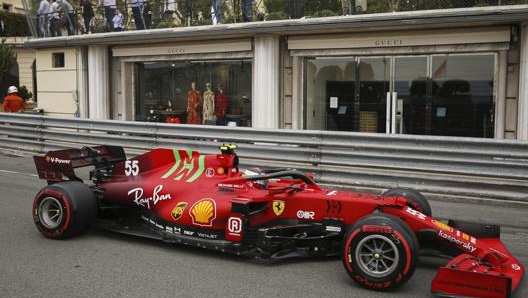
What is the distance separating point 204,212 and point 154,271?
797 millimetres

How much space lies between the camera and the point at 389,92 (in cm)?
1463

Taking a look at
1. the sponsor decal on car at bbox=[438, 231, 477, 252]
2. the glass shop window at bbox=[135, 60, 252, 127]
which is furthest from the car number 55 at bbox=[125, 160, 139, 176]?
the glass shop window at bbox=[135, 60, 252, 127]

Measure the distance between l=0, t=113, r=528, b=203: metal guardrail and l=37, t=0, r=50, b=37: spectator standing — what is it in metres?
10.8

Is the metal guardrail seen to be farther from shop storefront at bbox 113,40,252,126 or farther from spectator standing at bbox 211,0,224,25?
spectator standing at bbox 211,0,224,25

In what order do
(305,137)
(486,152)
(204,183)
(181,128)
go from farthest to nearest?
(181,128)
(305,137)
(486,152)
(204,183)

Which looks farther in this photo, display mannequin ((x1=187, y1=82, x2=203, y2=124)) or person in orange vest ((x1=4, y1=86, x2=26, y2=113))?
display mannequin ((x1=187, y1=82, x2=203, y2=124))

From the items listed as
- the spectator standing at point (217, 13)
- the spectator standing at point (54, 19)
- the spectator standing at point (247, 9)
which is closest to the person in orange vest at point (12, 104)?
the spectator standing at point (54, 19)

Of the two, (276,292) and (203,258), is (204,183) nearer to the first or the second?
(203,258)

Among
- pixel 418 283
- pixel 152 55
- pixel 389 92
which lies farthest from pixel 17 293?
pixel 152 55

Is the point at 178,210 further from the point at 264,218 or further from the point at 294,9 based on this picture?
the point at 294,9

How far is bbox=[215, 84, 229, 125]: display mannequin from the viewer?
17.6m

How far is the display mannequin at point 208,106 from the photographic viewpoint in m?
17.6

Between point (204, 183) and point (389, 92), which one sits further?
point (389, 92)

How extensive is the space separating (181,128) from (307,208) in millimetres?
6563
